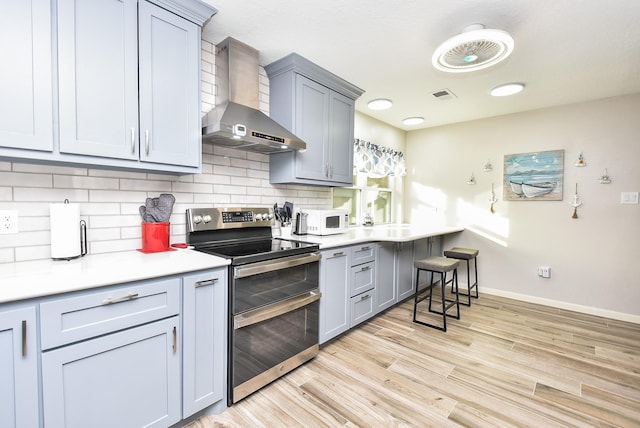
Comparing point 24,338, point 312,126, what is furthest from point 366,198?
point 24,338

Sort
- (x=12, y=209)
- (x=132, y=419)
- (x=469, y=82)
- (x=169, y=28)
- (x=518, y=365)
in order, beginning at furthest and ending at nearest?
(x=469, y=82) < (x=518, y=365) < (x=169, y=28) < (x=12, y=209) < (x=132, y=419)

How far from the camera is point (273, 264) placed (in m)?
1.85

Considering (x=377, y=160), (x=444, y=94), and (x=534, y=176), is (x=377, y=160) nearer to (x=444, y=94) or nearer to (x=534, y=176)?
(x=444, y=94)

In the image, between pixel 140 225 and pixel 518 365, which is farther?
pixel 518 365

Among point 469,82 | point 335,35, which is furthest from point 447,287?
point 335,35

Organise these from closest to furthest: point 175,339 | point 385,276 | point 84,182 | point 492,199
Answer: point 175,339, point 84,182, point 385,276, point 492,199

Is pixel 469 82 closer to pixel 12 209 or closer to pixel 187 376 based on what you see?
pixel 187 376

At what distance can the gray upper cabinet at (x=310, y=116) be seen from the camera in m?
2.54

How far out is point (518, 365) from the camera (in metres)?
2.28

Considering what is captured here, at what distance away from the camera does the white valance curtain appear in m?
3.80

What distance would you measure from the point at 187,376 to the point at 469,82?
3321 millimetres

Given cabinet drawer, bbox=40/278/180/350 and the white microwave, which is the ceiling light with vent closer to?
the white microwave

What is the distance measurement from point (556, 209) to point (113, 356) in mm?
→ 4446

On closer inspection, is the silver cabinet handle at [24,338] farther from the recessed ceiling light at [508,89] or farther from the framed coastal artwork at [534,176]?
the framed coastal artwork at [534,176]
